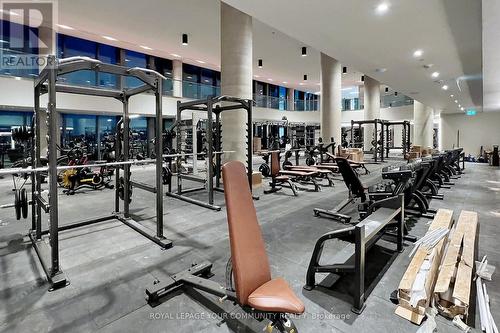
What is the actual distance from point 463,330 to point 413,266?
58 cm

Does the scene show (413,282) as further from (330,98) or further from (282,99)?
(282,99)

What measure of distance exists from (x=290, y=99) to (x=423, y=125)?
942 cm

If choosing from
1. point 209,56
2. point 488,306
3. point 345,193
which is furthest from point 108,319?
point 209,56

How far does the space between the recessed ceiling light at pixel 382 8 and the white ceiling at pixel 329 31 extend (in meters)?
0.08

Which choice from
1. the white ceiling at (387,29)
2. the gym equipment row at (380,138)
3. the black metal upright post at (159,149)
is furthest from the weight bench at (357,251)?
the gym equipment row at (380,138)

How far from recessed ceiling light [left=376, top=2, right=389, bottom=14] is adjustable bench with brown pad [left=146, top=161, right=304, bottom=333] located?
3468 millimetres

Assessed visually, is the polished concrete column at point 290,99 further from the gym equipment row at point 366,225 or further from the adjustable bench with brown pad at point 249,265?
the adjustable bench with brown pad at point 249,265

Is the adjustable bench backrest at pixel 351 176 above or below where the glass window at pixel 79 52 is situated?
below

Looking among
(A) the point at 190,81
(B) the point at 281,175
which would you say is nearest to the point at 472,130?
(B) the point at 281,175

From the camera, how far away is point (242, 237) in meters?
1.63

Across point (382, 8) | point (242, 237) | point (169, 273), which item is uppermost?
point (382, 8)

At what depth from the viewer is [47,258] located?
9.21ft

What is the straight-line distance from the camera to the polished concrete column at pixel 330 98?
11.9 m

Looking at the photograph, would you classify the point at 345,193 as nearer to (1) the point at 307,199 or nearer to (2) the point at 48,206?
(1) the point at 307,199
